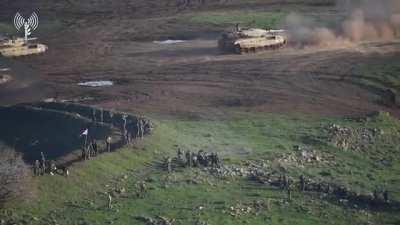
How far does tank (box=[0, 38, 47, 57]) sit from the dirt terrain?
0.93 meters

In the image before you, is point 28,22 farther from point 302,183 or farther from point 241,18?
point 302,183

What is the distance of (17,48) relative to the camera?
69125mm

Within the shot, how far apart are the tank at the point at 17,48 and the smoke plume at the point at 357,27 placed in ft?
73.1

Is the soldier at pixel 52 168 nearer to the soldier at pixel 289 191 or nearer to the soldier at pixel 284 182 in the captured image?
the soldier at pixel 284 182

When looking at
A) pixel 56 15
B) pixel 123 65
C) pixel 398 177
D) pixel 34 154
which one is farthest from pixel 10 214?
pixel 56 15

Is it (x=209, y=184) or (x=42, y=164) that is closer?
(x=209, y=184)

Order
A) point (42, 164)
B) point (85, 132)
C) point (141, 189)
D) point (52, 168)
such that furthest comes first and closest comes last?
1. point (85, 132)
2. point (42, 164)
3. point (52, 168)
4. point (141, 189)

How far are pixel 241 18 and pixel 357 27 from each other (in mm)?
15157

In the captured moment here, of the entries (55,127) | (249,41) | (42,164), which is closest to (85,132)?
(42,164)

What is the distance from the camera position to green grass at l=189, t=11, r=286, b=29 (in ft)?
263

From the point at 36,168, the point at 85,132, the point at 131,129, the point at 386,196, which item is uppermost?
the point at 85,132

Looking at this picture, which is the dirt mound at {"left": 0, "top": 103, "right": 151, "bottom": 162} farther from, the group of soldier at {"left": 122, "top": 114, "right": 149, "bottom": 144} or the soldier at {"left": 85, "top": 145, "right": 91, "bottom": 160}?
the soldier at {"left": 85, "top": 145, "right": 91, "bottom": 160}

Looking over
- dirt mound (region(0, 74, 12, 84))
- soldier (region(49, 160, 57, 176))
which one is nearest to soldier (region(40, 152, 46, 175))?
soldier (region(49, 160, 57, 176))

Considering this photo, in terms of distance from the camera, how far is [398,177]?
37.8m
